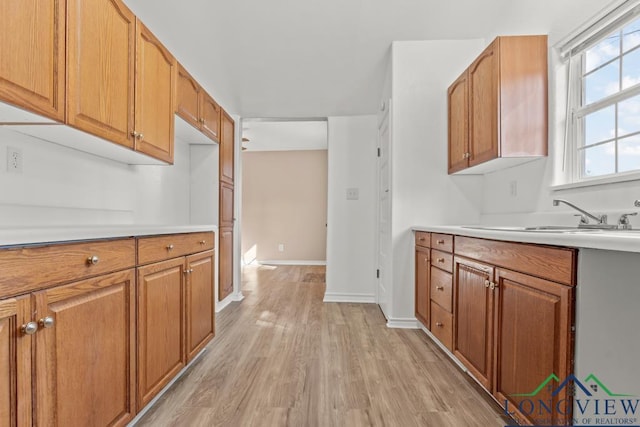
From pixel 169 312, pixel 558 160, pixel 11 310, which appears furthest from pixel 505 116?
pixel 11 310

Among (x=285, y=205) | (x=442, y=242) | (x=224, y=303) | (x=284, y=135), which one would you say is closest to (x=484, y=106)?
(x=442, y=242)

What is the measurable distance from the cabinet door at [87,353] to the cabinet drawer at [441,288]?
1721 mm

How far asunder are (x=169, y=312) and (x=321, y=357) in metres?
1.02

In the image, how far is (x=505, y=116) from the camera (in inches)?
80.7

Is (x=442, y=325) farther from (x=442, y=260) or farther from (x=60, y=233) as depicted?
(x=60, y=233)

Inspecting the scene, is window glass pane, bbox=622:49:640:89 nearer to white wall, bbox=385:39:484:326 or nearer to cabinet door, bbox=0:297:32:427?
white wall, bbox=385:39:484:326

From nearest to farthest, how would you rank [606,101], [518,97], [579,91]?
[606,101] → [579,91] → [518,97]

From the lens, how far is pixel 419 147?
283 centimetres

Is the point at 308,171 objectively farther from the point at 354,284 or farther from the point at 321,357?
the point at 321,357

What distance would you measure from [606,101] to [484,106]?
25.0 inches

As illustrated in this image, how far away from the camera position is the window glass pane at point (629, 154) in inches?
62.2

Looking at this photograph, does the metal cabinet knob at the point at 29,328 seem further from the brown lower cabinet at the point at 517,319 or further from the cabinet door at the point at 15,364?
the brown lower cabinet at the point at 517,319

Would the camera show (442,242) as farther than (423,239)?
No

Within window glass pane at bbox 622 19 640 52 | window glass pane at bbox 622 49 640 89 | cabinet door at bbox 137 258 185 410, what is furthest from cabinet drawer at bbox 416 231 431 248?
cabinet door at bbox 137 258 185 410
